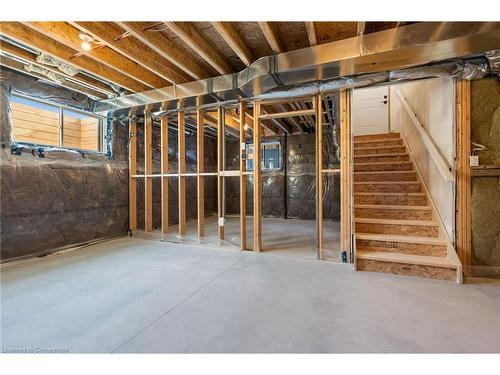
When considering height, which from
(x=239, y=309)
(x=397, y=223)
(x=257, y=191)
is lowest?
(x=239, y=309)

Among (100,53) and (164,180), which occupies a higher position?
(100,53)

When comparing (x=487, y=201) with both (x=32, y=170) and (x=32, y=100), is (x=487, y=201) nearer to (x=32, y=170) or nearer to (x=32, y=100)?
(x=32, y=170)

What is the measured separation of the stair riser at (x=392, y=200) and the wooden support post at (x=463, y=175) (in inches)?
28.6

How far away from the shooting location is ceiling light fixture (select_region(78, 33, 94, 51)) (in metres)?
2.37

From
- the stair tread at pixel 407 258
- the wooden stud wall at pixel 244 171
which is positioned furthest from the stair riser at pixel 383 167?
the stair tread at pixel 407 258

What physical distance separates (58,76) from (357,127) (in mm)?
6387

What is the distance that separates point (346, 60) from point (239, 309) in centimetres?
249

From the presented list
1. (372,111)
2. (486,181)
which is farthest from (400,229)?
(372,111)

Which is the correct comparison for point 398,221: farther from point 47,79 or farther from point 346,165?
point 47,79

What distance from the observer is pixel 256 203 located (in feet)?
11.0

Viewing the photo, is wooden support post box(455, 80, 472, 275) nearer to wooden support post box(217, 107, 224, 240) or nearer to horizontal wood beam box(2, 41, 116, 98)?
wooden support post box(217, 107, 224, 240)

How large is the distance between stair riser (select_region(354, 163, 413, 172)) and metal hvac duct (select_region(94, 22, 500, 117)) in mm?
1806
